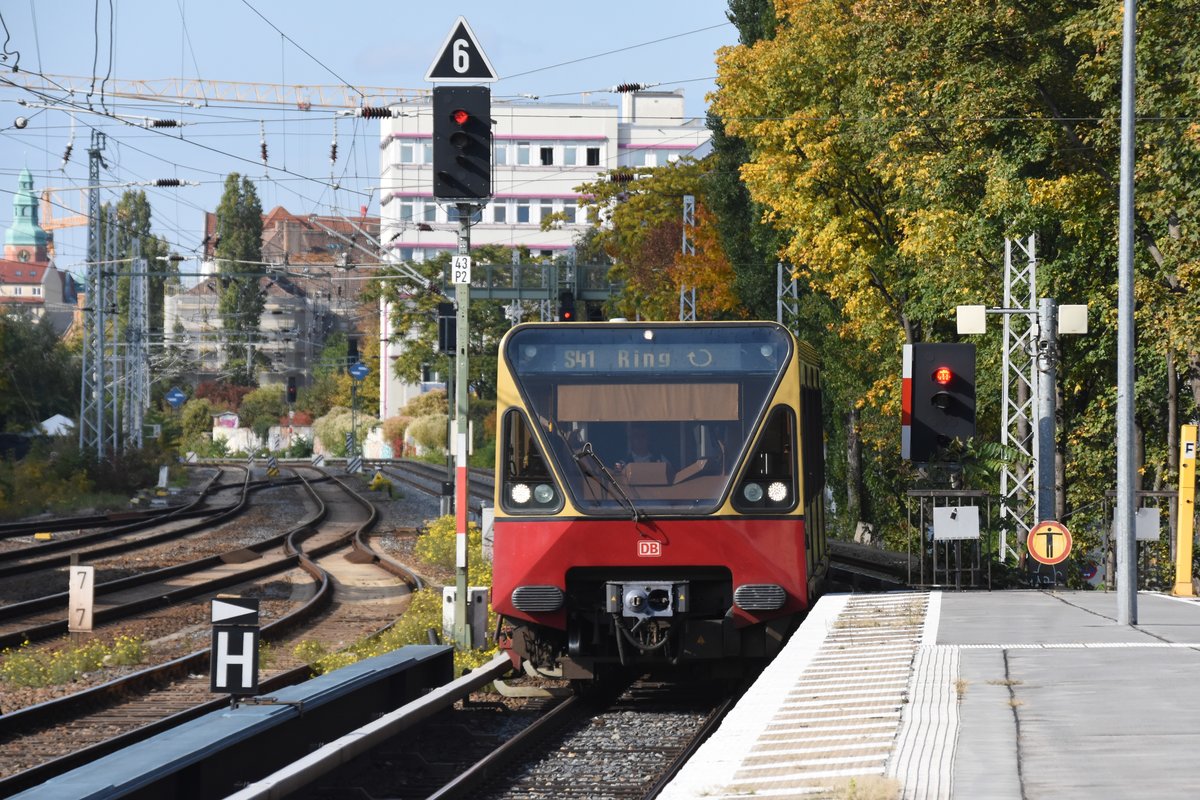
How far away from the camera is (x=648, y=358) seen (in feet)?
46.5

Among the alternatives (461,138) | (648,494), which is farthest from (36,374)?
(648,494)

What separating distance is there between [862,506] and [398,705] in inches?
1497

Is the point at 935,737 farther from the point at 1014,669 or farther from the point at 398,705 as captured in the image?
the point at 398,705

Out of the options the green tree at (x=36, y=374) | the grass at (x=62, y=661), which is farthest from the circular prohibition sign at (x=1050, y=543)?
the green tree at (x=36, y=374)

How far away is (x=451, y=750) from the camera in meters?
12.3

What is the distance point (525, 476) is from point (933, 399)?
22.6 feet

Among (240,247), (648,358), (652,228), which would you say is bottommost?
(648,358)

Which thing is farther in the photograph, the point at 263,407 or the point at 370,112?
the point at 263,407

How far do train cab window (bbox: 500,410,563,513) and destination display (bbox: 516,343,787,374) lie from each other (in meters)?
0.52

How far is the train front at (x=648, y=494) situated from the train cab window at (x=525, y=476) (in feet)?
0.04

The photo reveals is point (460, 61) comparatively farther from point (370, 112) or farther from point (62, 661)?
point (370, 112)

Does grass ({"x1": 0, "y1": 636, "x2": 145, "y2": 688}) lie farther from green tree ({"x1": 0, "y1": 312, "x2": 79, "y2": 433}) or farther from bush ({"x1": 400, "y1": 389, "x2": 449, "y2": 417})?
bush ({"x1": 400, "y1": 389, "x2": 449, "y2": 417})

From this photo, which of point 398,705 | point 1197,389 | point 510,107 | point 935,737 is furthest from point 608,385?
point 510,107

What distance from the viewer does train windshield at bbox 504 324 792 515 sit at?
1383 cm
